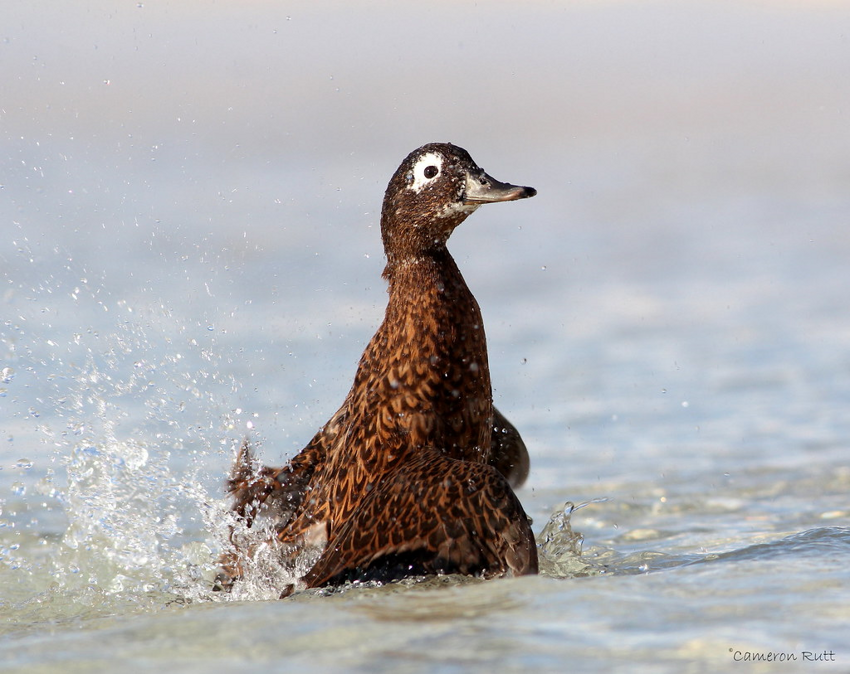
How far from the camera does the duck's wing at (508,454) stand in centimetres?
561

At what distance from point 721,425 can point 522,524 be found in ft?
12.1

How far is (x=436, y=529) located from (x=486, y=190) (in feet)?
4.75

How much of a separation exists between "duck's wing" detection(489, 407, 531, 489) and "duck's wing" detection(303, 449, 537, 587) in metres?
1.19

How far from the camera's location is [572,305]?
10.1 meters

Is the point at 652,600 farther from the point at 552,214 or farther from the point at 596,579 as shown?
the point at 552,214

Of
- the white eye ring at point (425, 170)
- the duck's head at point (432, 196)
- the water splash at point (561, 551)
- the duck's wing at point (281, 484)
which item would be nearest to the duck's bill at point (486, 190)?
the duck's head at point (432, 196)

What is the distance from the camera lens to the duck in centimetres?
421

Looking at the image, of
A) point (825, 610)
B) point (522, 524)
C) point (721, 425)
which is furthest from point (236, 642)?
point (721, 425)

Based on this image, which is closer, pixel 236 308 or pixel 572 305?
pixel 236 308

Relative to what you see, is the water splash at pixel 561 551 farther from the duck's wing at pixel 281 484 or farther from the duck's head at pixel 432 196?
the duck's head at pixel 432 196

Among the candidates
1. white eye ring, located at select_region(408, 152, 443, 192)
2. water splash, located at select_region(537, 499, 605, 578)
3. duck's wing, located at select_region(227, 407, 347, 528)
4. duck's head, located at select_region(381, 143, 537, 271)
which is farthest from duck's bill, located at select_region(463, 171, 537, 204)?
water splash, located at select_region(537, 499, 605, 578)

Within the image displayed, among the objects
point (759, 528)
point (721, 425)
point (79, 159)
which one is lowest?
point (759, 528)

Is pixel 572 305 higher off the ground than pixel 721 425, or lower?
higher

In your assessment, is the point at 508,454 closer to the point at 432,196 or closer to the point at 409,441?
the point at 409,441
